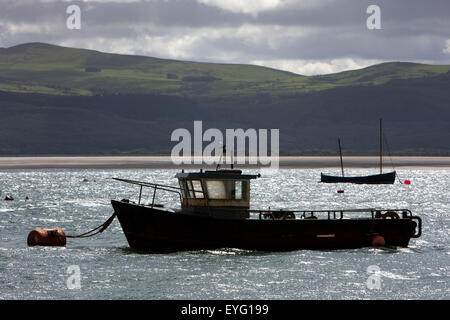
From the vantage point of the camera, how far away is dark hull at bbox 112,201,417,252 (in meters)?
44.8

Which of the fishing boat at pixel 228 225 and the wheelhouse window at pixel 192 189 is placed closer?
the fishing boat at pixel 228 225

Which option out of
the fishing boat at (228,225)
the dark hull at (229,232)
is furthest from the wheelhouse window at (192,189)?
the dark hull at (229,232)

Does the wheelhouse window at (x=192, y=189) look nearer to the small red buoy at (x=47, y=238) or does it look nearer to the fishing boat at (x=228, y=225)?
the fishing boat at (x=228, y=225)

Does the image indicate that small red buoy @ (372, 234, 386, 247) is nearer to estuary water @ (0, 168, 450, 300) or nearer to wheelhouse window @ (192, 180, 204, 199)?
estuary water @ (0, 168, 450, 300)

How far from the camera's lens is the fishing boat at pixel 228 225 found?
4484cm

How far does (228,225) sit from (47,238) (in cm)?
1273

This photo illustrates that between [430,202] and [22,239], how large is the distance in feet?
193
